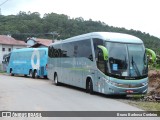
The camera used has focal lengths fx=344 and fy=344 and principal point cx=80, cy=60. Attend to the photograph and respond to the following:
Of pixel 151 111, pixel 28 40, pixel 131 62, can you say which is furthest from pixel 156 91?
pixel 28 40

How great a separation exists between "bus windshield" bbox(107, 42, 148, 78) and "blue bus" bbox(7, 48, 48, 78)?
59.7ft

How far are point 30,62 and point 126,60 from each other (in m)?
22.8

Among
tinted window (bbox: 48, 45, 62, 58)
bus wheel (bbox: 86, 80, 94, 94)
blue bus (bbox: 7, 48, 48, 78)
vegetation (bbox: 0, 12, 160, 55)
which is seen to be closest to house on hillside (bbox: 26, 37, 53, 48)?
vegetation (bbox: 0, 12, 160, 55)

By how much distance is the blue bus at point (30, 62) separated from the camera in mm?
35500

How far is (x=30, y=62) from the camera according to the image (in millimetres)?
38531

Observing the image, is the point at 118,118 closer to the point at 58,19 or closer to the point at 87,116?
the point at 87,116

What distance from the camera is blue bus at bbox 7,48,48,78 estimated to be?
3550 centimetres

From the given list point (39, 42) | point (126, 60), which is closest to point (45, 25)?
point (39, 42)

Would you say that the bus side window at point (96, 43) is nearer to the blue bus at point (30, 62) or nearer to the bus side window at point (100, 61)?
the bus side window at point (100, 61)

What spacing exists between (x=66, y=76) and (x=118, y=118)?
1317 cm

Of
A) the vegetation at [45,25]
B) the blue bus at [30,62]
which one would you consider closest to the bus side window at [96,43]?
the blue bus at [30,62]

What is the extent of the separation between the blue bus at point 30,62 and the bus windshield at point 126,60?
18211 mm

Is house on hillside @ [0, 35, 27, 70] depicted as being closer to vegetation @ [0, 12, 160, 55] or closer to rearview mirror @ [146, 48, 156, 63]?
vegetation @ [0, 12, 160, 55]

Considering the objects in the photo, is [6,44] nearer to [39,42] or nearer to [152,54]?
[39,42]
